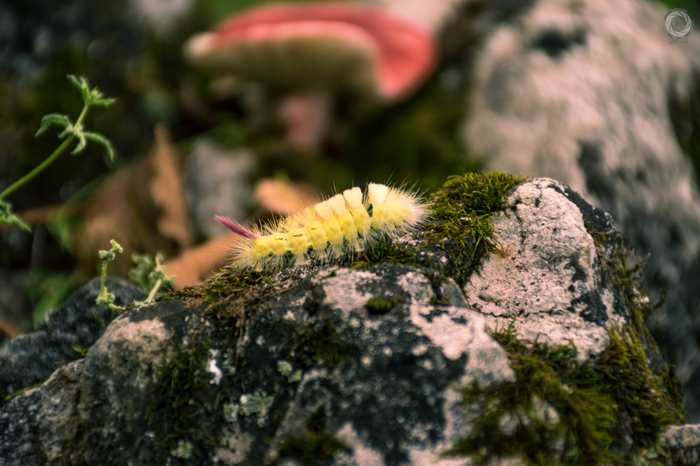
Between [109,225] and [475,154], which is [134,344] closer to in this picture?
[109,225]

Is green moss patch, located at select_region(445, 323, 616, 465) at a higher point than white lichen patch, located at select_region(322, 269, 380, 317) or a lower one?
lower

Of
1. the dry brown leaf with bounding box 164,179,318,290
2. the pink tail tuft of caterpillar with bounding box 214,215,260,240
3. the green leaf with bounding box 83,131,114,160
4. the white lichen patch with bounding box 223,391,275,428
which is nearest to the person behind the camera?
the white lichen patch with bounding box 223,391,275,428

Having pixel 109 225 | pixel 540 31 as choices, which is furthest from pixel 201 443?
pixel 540 31

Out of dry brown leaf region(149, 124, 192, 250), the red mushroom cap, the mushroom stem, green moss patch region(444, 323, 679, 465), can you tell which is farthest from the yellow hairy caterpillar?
the mushroom stem

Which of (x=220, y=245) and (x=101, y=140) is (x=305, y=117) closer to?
(x=220, y=245)

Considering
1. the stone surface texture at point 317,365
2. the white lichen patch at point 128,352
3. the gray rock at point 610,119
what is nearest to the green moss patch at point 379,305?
the stone surface texture at point 317,365

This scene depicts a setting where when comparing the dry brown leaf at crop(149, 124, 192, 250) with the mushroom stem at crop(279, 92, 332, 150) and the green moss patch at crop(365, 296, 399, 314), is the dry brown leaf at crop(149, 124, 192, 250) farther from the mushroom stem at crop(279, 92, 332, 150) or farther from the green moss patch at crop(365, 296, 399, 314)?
the green moss patch at crop(365, 296, 399, 314)

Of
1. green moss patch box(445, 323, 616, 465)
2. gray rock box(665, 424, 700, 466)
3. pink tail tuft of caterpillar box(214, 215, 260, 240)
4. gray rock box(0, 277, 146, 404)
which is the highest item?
pink tail tuft of caterpillar box(214, 215, 260, 240)

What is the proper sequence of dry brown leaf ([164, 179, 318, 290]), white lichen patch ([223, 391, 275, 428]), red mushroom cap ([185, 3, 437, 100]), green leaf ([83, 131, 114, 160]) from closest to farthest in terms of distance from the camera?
white lichen patch ([223, 391, 275, 428])
green leaf ([83, 131, 114, 160])
dry brown leaf ([164, 179, 318, 290])
red mushroom cap ([185, 3, 437, 100])
